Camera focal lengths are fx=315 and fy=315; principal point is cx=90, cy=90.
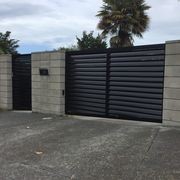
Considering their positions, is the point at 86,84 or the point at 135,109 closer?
the point at 135,109

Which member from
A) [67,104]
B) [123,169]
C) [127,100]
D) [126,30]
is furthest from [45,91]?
[126,30]

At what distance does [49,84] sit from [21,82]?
6.86 ft

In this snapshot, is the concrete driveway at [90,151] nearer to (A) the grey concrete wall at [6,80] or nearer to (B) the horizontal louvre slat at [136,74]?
(B) the horizontal louvre slat at [136,74]

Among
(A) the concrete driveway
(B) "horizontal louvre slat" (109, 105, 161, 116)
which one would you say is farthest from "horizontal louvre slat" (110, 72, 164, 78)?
(A) the concrete driveway

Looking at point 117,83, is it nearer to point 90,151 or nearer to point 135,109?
point 135,109

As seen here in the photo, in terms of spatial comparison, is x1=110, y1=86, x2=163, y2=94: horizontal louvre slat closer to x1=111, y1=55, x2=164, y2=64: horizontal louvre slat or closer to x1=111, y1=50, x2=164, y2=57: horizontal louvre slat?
x1=111, y1=55, x2=164, y2=64: horizontal louvre slat

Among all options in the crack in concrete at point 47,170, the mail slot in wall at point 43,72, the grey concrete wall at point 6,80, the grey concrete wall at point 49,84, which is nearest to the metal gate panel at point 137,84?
the grey concrete wall at point 49,84

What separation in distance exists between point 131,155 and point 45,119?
13.7 ft

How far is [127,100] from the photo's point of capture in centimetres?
794

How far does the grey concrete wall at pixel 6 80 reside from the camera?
36.5 feet

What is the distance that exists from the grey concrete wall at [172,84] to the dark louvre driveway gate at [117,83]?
26cm

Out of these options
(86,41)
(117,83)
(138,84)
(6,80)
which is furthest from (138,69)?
(86,41)

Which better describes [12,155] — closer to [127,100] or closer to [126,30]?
[127,100]

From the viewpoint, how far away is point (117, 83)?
8.11 metres
